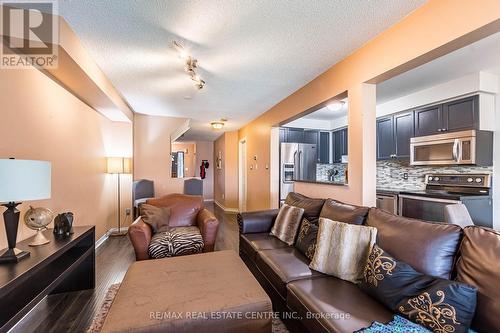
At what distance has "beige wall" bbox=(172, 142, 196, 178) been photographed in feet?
29.1

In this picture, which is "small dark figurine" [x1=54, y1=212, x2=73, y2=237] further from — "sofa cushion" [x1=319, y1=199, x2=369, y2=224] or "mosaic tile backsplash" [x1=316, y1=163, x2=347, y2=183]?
"mosaic tile backsplash" [x1=316, y1=163, x2=347, y2=183]

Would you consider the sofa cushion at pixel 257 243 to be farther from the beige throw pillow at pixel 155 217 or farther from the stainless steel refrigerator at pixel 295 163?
the stainless steel refrigerator at pixel 295 163

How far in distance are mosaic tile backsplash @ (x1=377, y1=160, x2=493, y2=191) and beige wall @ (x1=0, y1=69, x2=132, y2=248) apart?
199 inches

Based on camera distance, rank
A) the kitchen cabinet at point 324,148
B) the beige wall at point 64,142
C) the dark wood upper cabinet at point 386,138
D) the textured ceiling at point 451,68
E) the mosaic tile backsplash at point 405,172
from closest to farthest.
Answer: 1. the beige wall at point 64,142
2. the textured ceiling at point 451,68
3. the mosaic tile backsplash at point 405,172
4. the dark wood upper cabinet at point 386,138
5. the kitchen cabinet at point 324,148

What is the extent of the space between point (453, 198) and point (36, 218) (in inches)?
173

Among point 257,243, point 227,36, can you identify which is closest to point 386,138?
point 257,243

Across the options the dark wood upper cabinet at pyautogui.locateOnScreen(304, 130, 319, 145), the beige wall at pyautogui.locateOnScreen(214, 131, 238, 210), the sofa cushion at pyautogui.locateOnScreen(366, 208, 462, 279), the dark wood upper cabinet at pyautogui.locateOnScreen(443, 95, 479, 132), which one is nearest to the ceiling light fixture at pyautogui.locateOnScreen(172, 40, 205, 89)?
the sofa cushion at pyautogui.locateOnScreen(366, 208, 462, 279)

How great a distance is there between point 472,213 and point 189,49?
3.95 meters

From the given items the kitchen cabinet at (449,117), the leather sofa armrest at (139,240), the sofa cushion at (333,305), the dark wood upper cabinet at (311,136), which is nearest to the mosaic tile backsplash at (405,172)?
the kitchen cabinet at (449,117)

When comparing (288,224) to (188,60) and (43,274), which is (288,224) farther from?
(43,274)

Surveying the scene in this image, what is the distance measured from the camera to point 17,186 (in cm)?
133

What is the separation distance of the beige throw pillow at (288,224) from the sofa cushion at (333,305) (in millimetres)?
783

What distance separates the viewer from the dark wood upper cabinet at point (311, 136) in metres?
5.30

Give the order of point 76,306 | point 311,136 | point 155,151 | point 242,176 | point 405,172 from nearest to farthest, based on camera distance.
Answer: point 76,306 → point 405,172 → point 155,151 → point 311,136 → point 242,176
